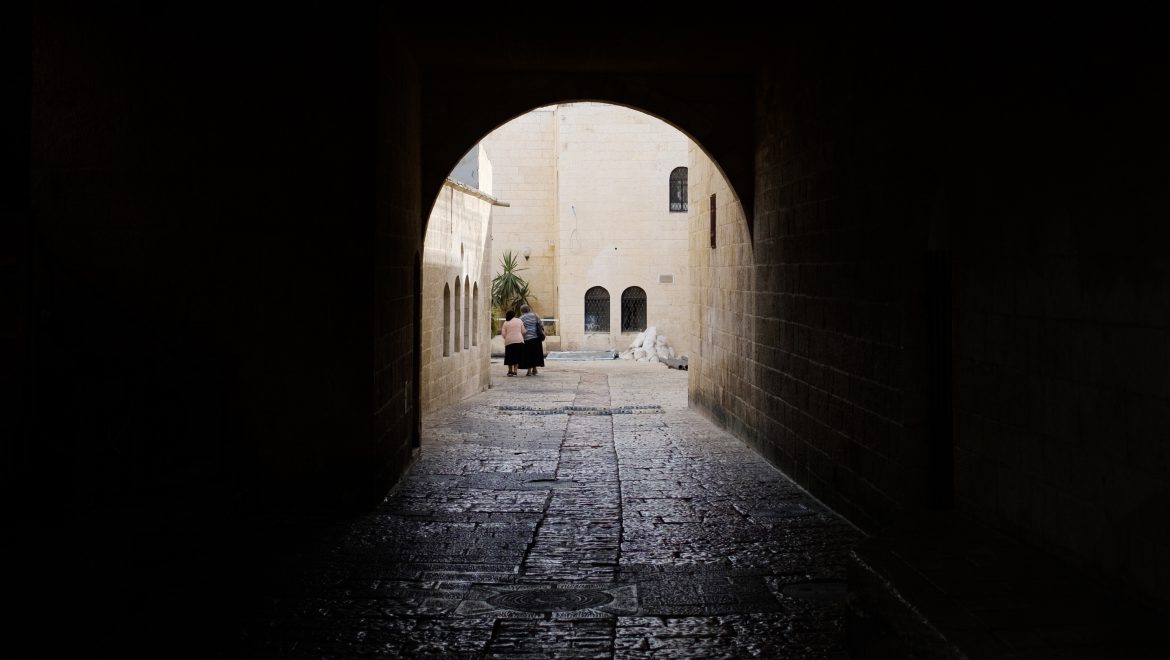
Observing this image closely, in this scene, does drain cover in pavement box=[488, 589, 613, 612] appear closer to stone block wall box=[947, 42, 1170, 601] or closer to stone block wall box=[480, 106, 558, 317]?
stone block wall box=[947, 42, 1170, 601]

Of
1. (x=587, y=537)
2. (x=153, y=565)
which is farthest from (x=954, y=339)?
(x=153, y=565)

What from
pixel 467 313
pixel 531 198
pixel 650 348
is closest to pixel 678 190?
pixel 531 198

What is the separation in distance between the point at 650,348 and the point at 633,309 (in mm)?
2295

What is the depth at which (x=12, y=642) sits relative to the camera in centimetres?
447

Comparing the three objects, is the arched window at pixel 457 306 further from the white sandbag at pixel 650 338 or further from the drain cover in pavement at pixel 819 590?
the white sandbag at pixel 650 338

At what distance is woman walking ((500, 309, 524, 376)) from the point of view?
20.5 m

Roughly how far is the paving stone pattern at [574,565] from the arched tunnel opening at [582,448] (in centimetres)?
6

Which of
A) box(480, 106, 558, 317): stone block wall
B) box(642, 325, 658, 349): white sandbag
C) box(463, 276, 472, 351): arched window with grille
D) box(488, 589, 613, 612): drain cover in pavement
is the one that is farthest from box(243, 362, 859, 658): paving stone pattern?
box(480, 106, 558, 317): stone block wall

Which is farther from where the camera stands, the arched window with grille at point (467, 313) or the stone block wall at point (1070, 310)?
the arched window with grille at point (467, 313)

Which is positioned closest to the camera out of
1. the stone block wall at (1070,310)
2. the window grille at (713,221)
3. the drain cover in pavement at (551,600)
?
the stone block wall at (1070,310)

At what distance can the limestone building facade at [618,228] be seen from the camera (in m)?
29.1

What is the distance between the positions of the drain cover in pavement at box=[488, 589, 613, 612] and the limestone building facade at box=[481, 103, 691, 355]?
2355 cm

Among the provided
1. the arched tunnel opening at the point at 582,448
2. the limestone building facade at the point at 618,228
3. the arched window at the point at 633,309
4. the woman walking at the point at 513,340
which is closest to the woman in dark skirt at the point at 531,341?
the woman walking at the point at 513,340

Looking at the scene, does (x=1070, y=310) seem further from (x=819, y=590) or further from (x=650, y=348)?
(x=650, y=348)
